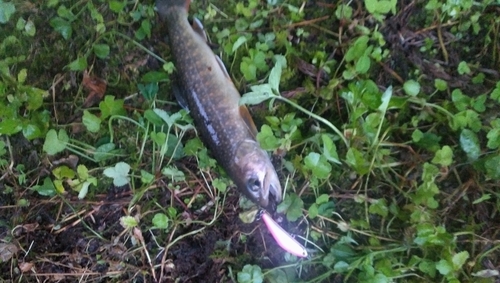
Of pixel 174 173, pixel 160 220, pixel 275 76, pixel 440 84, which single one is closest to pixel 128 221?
pixel 160 220

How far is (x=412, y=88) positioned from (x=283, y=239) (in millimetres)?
806

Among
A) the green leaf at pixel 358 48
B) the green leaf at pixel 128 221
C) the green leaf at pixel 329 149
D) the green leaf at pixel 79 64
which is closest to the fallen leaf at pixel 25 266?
the green leaf at pixel 128 221

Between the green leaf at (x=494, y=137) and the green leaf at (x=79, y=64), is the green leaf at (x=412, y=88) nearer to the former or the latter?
the green leaf at (x=494, y=137)

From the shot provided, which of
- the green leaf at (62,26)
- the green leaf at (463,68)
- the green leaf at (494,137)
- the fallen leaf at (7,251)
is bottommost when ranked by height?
the fallen leaf at (7,251)

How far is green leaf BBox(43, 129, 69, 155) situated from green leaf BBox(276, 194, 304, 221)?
978 mm

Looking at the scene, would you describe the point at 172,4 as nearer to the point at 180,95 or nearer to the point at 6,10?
the point at 180,95

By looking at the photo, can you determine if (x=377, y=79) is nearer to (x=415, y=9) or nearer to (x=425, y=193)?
(x=415, y=9)

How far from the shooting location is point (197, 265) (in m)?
2.12

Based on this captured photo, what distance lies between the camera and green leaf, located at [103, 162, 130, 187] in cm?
209

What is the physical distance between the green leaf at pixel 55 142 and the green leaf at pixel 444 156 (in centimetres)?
155

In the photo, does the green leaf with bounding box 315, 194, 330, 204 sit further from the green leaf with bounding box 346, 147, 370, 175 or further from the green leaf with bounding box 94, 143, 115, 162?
the green leaf with bounding box 94, 143, 115, 162

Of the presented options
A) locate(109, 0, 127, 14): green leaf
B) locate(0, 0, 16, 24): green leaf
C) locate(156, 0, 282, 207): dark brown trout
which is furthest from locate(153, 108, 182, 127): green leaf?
locate(0, 0, 16, 24): green leaf

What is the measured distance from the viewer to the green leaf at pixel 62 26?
220 centimetres

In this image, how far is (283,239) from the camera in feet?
6.58
